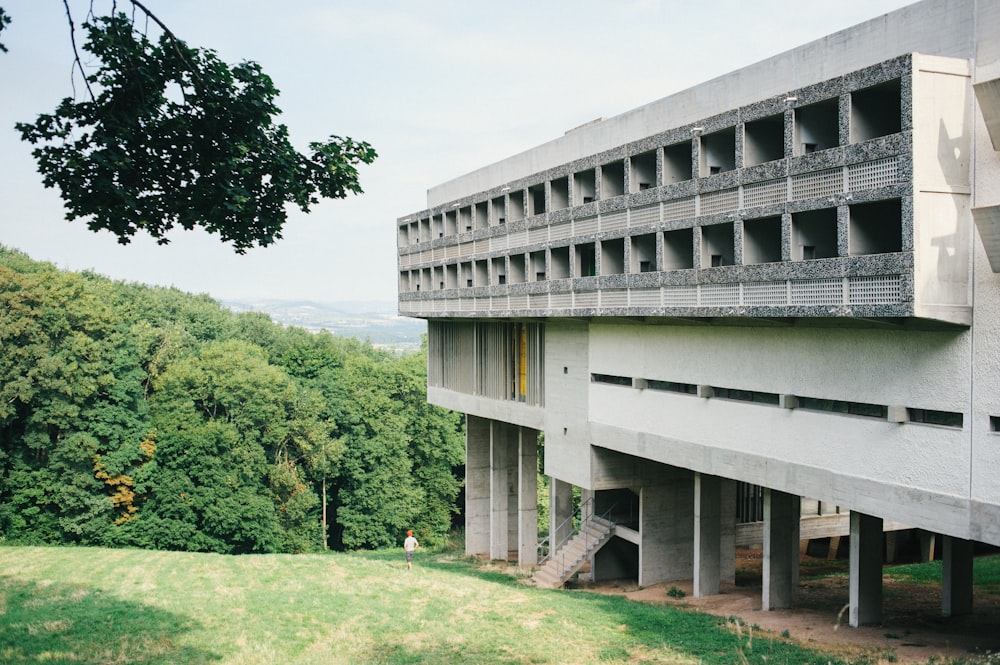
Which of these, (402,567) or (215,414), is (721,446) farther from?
(215,414)

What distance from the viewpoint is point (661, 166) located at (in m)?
23.0

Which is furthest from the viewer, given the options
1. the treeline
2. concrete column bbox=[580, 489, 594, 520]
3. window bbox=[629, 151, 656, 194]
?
the treeline

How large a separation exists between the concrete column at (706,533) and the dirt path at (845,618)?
21.6 inches

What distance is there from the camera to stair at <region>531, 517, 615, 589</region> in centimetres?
3147

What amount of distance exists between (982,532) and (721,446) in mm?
7638

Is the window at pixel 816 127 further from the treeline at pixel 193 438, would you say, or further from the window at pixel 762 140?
the treeline at pixel 193 438

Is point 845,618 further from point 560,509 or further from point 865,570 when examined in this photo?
point 560,509

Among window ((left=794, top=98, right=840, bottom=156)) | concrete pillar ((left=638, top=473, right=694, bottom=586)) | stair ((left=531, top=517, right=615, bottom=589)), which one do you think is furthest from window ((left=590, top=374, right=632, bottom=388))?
window ((left=794, top=98, right=840, bottom=156))

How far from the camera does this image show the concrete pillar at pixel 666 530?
1174 inches

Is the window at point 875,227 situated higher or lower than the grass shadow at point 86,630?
higher

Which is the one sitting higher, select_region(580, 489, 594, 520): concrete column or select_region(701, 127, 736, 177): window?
select_region(701, 127, 736, 177): window

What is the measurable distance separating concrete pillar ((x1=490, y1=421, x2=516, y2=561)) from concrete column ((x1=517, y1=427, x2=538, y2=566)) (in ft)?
8.45

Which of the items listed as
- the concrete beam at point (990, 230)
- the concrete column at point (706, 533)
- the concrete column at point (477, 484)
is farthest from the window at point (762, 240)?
the concrete column at point (477, 484)

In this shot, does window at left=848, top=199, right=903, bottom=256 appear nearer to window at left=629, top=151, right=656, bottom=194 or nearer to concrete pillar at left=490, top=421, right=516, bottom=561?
window at left=629, top=151, right=656, bottom=194
